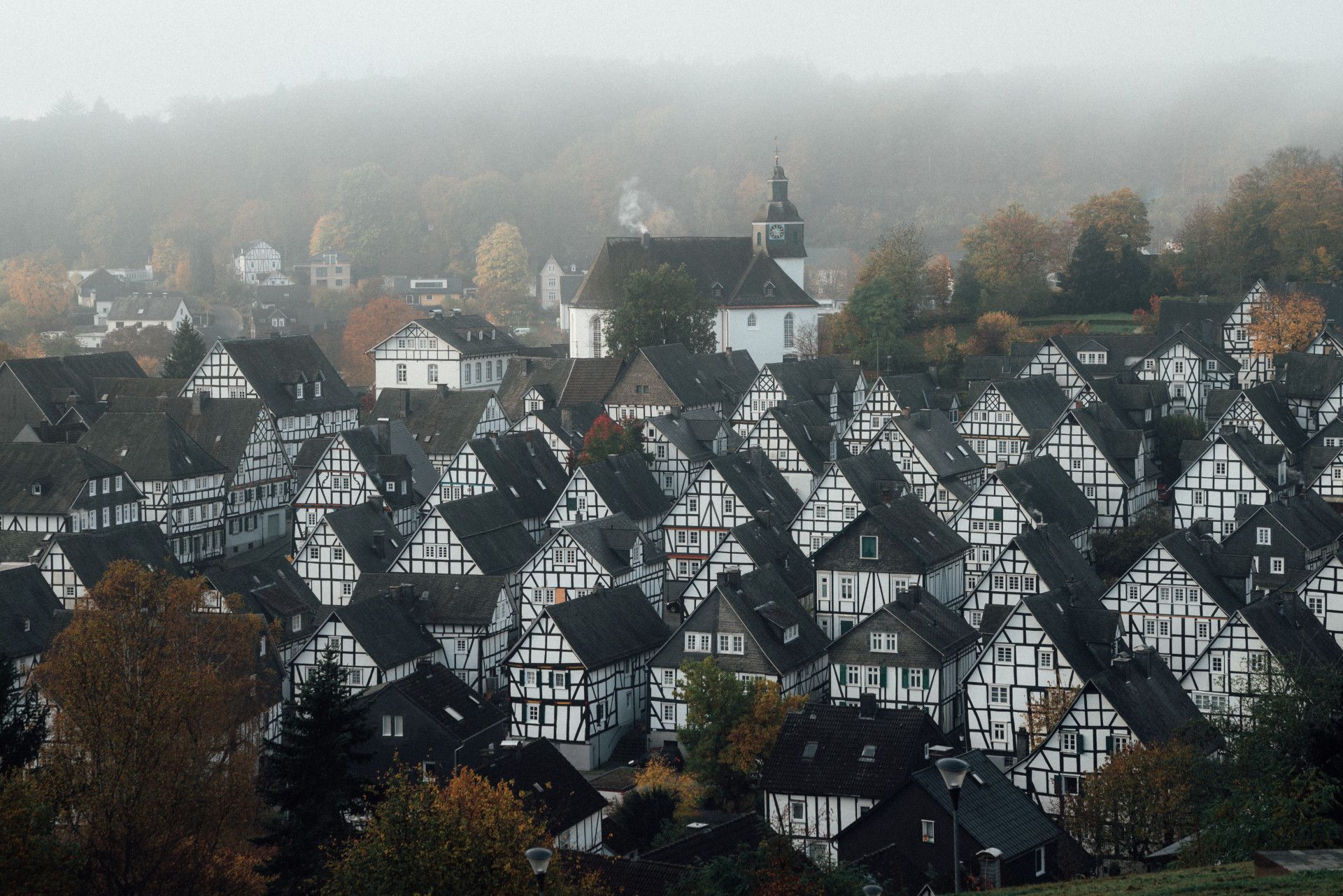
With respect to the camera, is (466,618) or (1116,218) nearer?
(466,618)

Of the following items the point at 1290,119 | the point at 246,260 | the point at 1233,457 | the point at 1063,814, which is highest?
the point at 1290,119

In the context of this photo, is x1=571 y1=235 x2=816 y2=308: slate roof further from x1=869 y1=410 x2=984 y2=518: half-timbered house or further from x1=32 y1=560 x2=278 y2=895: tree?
x1=32 y1=560 x2=278 y2=895: tree

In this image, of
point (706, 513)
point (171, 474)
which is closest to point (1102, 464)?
point (706, 513)

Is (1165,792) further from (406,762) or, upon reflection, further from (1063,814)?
(406,762)

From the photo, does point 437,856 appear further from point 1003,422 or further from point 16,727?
point 1003,422

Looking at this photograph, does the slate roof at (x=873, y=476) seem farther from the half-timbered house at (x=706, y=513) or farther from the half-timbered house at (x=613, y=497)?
the half-timbered house at (x=613, y=497)

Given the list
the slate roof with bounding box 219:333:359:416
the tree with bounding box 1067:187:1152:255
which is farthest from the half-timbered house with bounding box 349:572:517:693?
the tree with bounding box 1067:187:1152:255

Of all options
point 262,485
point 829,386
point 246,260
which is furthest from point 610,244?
point 246,260
